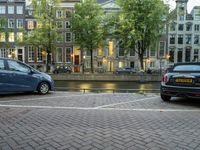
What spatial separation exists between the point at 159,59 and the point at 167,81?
48162 mm

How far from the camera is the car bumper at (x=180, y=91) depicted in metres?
8.00

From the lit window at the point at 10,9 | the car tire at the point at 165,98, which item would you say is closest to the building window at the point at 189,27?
the lit window at the point at 10,9

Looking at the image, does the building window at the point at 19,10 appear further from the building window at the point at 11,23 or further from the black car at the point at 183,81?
the black car at the point at 183,81

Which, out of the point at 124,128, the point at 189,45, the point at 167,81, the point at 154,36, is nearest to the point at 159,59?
the point at 189,45

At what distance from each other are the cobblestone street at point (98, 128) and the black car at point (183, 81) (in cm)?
95

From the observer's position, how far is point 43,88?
11047 millimetres

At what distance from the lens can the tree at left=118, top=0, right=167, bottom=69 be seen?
33.2m

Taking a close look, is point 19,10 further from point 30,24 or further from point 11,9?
point 30,24

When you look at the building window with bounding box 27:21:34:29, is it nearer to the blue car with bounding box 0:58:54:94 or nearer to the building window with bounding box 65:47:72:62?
the building window with bounding box 65:47:72:62

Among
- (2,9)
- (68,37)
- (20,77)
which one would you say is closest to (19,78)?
(20,77)

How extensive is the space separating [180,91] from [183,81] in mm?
376

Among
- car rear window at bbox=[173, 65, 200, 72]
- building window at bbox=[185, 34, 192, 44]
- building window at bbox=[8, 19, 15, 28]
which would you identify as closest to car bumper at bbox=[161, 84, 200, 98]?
car rear window at bbox=[173, 65, 200, 72]

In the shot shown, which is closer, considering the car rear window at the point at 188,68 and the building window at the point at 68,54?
the car rear window at the point at 188,68

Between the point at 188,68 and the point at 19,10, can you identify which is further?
the point at 19,10
